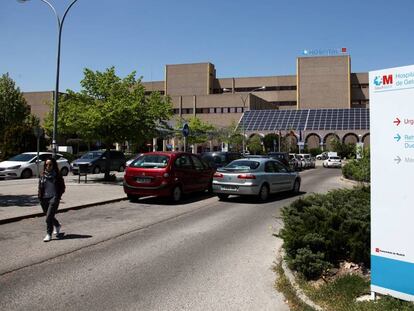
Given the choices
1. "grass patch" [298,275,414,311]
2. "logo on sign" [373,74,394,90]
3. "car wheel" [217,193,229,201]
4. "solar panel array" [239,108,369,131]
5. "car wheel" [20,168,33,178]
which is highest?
"solar panel array" [239,108,369,131]

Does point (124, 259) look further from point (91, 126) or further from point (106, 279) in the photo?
point (91, 126)

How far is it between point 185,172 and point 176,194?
0.88 metres

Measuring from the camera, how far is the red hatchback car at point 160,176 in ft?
43.7

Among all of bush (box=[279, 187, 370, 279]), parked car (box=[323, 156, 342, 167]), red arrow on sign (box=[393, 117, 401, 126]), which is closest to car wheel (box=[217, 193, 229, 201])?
bush (box=[279, 187, 370, 279])

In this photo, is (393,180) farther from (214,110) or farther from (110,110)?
(214,110)

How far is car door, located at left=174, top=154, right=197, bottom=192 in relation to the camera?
13.9 m

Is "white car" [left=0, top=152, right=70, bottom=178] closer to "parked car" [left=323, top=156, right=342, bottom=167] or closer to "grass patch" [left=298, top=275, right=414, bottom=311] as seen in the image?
"grass patch" [left=298, top=275, right=414, bottom=311]

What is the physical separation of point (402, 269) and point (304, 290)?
1.16 m

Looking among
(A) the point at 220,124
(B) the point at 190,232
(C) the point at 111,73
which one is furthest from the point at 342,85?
(B) the point at 190,232

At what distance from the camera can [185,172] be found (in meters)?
14.3

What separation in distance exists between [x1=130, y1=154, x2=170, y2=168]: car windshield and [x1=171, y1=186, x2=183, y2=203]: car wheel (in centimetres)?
88

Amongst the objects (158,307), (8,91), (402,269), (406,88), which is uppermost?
(8,91)

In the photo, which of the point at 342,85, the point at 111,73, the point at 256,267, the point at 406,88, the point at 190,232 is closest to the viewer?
the point at 406,88

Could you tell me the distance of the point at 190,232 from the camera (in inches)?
357
